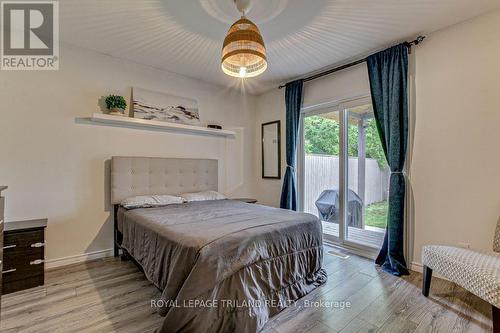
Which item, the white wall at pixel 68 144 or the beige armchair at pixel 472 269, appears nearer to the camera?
the beige armchair at pixel 472 269

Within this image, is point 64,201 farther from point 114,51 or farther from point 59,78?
point 114,51

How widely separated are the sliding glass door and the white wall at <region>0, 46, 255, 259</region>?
2.25 m

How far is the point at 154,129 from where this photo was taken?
3.45 metres

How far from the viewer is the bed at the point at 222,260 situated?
5.02ft

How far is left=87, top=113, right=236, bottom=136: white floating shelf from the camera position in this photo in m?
2.90

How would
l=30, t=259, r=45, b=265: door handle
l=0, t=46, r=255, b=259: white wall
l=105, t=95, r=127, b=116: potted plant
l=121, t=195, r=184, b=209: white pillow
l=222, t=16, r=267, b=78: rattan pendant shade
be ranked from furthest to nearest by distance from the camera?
l=105, t=95, r=127, b=116: potted plant
l=121, t=195, r=184, b=209: white pillow
l=0, t=46, r=255, b=259: white wall
l=30, t=259, r=45, b=265: door handle
l=222, t=16, r=267, b=78: rattan pendant shade

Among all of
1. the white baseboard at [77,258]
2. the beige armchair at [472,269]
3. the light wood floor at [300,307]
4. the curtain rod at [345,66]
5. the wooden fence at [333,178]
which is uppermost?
the curtain rod at [345,66]

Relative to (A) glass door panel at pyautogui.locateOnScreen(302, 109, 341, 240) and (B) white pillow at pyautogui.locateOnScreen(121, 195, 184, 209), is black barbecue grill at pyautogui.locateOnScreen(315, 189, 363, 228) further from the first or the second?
(B) white pillow at pyautogui.locateOnScreen(121, 195, 184, 209)

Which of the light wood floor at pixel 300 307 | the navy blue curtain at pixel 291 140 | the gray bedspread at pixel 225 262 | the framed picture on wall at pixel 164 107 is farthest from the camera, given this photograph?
the navy blue curtain at pixel 291 140

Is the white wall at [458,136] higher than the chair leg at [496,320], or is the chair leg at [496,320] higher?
the white wall at [458,136]

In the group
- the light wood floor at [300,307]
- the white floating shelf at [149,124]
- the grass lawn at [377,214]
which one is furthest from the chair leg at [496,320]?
the white floating shelf at [149,124]

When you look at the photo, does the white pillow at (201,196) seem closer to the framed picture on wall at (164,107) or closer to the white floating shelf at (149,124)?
the white floating shelf at (149,124)

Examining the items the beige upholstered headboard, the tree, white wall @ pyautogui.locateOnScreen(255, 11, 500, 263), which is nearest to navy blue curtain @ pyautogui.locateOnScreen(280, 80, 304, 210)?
the tree

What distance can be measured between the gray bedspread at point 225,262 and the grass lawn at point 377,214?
1.16m
